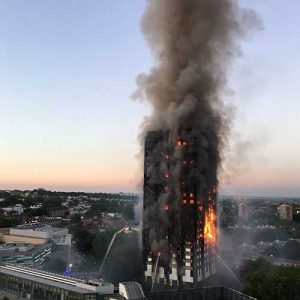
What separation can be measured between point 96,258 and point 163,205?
2001cm

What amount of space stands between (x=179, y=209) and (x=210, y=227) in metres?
5.35

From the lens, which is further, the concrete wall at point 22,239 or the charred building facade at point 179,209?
the concrete wall at point 22,239

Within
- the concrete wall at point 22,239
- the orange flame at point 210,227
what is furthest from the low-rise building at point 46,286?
the concrete wall at point 22,239

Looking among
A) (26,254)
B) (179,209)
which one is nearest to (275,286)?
(179,209)

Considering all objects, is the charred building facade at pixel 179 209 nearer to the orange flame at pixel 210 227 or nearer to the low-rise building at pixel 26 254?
the orange flame at pixel 210 227

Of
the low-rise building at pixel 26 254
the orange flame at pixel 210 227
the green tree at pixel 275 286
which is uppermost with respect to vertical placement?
the orange flame at pixel 210 227

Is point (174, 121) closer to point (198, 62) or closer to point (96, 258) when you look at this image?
point (198, 62)

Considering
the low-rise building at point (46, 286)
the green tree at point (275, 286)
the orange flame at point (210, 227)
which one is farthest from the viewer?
the orange flame at point (210, 227)

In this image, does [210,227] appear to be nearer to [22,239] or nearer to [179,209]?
[179,209]

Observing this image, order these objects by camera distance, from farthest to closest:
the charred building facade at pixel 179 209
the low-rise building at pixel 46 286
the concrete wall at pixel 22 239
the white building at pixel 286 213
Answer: the white building at pixel 286 213 → the concrete wall at pixel 22 239 → the charred building facade at pixel 179 209 → the low-rise building at pixel 46 286

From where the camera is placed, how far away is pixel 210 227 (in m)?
48.6

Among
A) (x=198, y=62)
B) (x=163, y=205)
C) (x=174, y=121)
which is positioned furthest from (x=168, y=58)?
(x=163, y=205)

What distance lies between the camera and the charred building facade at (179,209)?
44906mm

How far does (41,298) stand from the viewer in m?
32.9
